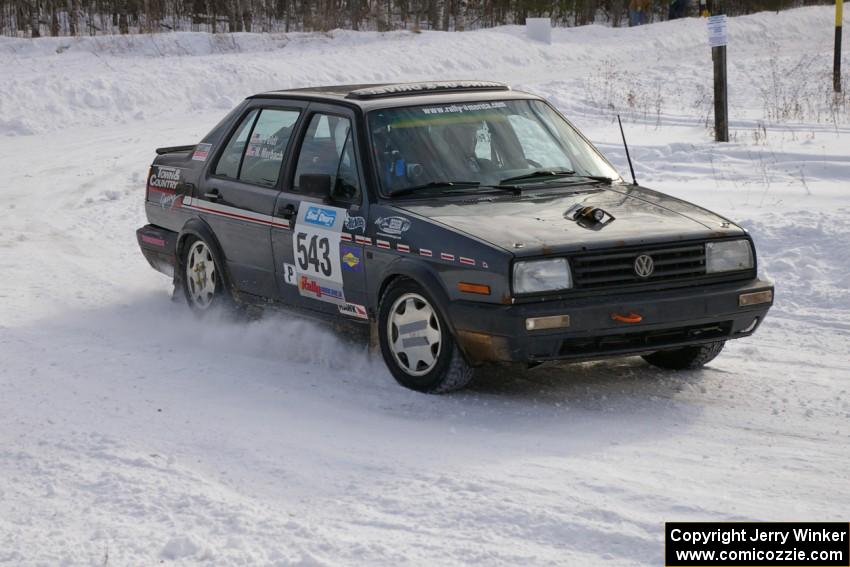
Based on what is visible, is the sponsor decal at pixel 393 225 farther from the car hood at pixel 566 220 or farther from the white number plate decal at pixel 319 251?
the white number plate decal at pixel 319 251

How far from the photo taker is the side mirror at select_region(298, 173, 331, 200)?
705cm

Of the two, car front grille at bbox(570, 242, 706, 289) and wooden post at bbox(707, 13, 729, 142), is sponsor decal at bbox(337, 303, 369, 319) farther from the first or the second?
wooden post at bbox(707, 13, 729, 142)

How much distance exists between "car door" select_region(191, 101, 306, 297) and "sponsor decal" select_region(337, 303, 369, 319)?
717mm

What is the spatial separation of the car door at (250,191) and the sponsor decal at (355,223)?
77 cm

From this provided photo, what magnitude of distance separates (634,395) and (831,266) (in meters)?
3.21

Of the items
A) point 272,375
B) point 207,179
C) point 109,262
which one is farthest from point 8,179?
point 272,375

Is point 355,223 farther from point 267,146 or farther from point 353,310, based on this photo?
point 267,146

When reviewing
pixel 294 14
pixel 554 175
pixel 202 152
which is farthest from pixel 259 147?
pixel 294 14

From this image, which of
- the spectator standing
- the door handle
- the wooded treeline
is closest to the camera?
the door handle

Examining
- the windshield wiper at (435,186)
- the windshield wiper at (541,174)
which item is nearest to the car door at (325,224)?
the windshield wiper at (435,186)

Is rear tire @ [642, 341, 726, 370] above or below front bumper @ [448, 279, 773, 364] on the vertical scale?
below

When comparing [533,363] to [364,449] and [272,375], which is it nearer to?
[364,449]

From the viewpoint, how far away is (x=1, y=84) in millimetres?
20078

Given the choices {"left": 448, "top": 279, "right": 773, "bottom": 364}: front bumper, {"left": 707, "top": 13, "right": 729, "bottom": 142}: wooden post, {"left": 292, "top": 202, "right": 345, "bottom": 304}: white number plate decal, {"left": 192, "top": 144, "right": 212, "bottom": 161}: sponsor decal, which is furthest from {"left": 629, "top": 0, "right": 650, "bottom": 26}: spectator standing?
{"left": 448, "top": 279, "right": 773, "bottom": 364}: front bumper
